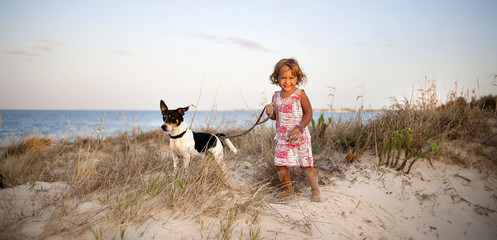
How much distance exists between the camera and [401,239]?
2928mm

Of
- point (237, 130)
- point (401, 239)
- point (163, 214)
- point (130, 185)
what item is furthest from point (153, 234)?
point (237, 130)

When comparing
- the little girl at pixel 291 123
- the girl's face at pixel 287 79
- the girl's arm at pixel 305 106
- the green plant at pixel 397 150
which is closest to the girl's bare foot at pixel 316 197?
the little girl at pixel 291 123

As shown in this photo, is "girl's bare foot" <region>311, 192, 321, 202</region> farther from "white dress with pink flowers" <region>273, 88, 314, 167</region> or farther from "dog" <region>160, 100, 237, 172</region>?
"dog" <region>160, 100, 237, 172</region>

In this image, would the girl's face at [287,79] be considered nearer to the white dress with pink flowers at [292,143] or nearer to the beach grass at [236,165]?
the white dress with pink flowers at [292,143]

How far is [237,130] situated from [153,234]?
517 cm

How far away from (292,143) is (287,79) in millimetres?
751

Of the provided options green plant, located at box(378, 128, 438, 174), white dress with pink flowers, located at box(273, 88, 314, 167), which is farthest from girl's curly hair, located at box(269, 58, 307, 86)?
green plant, located at box(378, 128, 438, 174)

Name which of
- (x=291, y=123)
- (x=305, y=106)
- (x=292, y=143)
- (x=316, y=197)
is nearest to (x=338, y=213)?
(x=316, y=197)

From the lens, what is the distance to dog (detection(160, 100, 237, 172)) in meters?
3.57

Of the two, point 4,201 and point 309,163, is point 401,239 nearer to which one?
point 309,163

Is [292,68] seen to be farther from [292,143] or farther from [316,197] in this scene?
[316,197]

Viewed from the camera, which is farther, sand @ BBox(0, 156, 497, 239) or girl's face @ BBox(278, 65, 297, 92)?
girl's face @ BBox(278, 65, 297, 92)

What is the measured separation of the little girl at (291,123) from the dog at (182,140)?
0.76 meters

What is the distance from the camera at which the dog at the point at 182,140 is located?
11.7 ft
